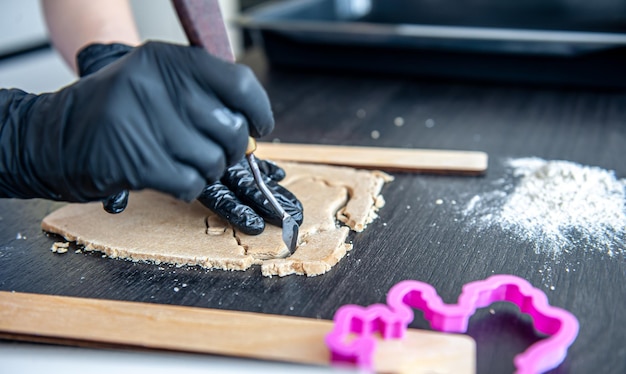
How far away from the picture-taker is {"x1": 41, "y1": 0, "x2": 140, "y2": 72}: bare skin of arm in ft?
4.24

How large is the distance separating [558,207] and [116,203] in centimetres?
67

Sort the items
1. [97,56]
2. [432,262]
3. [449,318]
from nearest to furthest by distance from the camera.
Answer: [449,318] → [432,262] → [97,56]

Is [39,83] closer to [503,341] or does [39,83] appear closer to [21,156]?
[21,156]

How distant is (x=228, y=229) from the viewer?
0.90 m

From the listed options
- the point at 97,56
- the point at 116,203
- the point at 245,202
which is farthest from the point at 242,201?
the point at 97,56

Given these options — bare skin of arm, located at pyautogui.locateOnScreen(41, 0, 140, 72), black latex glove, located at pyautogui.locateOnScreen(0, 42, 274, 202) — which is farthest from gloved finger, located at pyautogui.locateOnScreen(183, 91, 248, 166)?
bare skin of arm, located at pyautogui.locateOnScreen(41, 0, 140, 72)

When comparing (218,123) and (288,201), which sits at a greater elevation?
(218,123)

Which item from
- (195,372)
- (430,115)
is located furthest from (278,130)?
(195,372)

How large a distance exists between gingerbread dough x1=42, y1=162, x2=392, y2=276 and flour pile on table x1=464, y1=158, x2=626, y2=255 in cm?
19

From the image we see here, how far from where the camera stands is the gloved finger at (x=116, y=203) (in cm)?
89

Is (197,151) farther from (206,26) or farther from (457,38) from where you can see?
(457,38)

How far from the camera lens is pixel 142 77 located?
0.69m

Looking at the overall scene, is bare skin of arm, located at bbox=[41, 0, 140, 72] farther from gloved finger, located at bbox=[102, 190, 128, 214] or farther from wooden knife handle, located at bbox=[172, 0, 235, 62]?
wooden knife handle, located at bbox=[172, 0, 235, 62]

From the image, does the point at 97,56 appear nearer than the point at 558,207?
No
